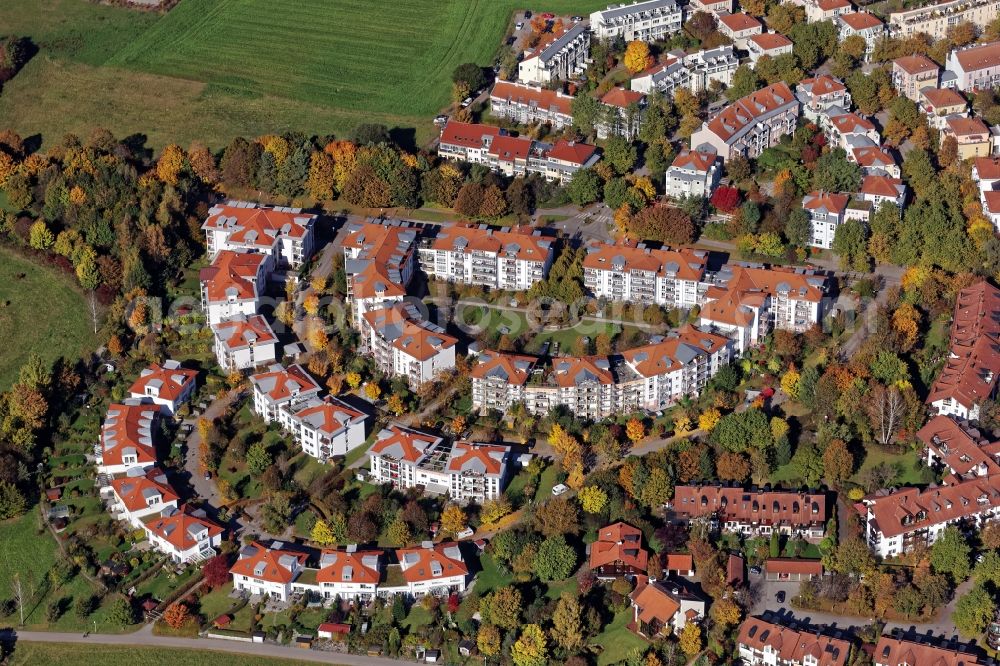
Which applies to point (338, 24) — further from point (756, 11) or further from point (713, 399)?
point (713, 399)

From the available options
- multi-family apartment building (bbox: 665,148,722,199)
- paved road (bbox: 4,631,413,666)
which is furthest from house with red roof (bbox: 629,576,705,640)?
multi-family apartment building (bbox: 665,148,722,199)

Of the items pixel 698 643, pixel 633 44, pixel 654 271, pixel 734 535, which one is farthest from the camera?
pixel 633 44

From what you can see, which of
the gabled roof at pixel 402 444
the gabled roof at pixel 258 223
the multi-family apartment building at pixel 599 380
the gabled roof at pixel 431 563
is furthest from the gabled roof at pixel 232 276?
the gabled roof at pixel 431 563

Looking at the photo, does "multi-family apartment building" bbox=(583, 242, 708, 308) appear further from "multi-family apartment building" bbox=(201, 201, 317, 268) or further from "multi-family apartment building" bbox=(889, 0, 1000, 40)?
"multi-family apartment building" bbox=(889, 0, 1000, 40)

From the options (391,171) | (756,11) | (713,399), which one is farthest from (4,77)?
(713,399)

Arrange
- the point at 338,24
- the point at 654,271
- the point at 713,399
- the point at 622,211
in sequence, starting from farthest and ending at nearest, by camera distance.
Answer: the point at 338,24
the point at 622,211
the point at 654,271
the point at 713,399

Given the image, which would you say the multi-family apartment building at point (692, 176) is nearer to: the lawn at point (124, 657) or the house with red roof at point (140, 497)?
the house with red roof at point (140, 497)

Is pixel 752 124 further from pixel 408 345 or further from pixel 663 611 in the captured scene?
pixel 663 611
